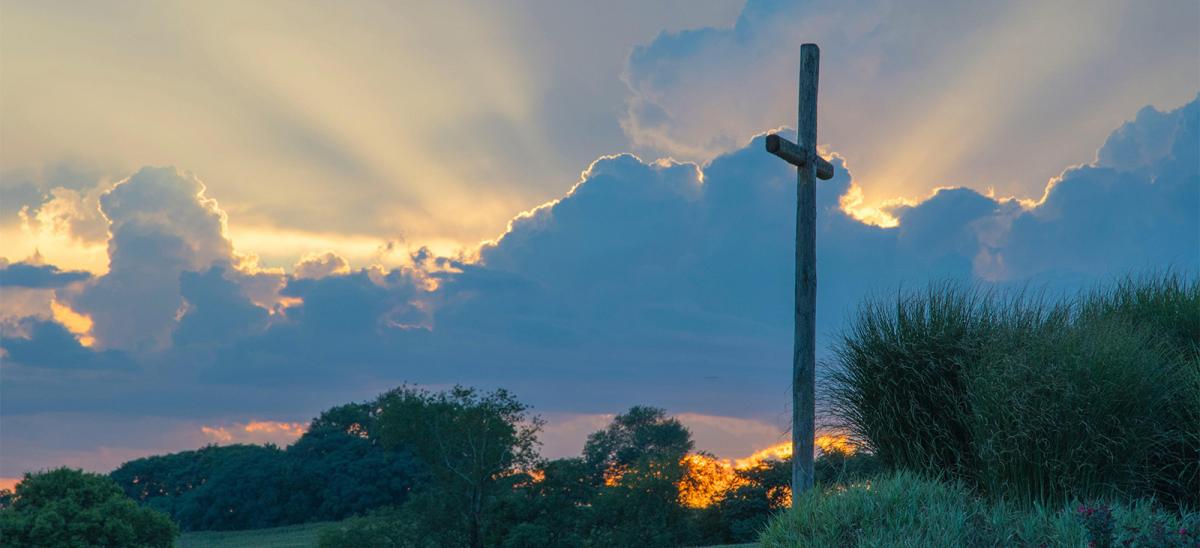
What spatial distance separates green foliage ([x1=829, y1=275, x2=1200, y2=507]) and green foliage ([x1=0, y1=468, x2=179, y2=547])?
18611 mm

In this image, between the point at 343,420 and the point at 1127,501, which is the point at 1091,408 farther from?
the point at 343,420

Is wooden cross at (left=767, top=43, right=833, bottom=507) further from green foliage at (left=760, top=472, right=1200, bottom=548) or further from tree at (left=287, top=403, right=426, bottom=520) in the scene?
tree at (left=287, top=403, right=426, bottom=520)

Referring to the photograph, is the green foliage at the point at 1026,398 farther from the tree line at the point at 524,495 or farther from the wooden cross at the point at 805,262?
the tree line at the point at 524,495

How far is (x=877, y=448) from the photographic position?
14.8 meters

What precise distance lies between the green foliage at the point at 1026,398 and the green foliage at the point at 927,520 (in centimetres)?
58

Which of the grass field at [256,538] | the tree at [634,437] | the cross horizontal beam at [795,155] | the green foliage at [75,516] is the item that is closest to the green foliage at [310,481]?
the grass field at [256,538]

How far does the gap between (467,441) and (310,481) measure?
2396 centimetres

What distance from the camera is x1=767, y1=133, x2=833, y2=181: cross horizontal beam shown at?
14.3 meters

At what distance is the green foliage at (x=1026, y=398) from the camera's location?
490 inches

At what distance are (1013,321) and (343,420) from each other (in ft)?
160

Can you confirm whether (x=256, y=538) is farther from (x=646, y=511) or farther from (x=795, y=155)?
(x=795, y=155)

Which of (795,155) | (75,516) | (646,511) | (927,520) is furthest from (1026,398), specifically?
(646,511)

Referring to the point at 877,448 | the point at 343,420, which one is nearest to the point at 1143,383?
the point at 877,448

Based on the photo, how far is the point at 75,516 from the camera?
24.2 metres
